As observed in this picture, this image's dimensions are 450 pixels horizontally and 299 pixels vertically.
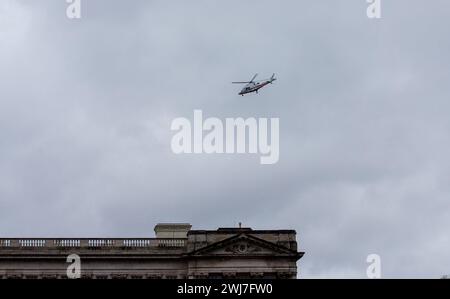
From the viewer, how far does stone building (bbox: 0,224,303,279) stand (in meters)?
93.9

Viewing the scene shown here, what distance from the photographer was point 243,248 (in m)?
95.3

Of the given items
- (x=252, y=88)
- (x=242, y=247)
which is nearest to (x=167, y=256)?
(x=242, y=247)

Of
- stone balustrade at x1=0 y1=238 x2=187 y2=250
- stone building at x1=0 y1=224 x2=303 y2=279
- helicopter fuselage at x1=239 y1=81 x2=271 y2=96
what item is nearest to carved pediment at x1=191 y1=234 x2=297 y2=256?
stone building at x1=0 y1=224 x2=303 y2=279

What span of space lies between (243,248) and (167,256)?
6727 mm

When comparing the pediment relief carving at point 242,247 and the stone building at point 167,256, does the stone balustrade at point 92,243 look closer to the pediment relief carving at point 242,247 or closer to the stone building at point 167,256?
the stone building at point 167,256

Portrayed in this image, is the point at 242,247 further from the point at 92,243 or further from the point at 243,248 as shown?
the point at 92,243

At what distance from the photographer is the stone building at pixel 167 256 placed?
93875mm

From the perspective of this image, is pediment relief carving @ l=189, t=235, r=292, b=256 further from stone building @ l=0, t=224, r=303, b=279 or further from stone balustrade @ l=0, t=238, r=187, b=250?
stone balustrade @ l=0, t=238, r=187, b=250

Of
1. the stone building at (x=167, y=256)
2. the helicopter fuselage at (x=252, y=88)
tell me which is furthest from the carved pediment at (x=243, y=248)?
the helicopter fuselage at (x=252, y=88)

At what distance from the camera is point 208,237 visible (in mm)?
95438

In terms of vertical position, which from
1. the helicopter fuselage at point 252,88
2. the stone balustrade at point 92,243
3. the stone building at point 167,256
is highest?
the helicopter fuselage at point 252,88
